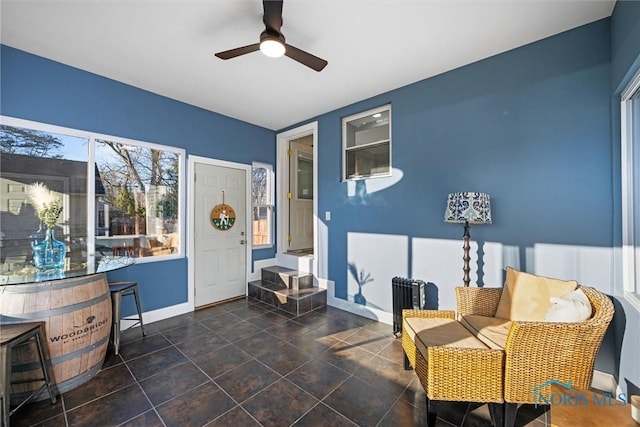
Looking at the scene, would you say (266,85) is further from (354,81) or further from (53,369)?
(53,369)

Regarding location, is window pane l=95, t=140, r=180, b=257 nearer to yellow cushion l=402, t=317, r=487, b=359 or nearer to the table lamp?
yellow cushion l=402, t=317, r=487, b=359

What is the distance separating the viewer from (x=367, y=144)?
362 cm

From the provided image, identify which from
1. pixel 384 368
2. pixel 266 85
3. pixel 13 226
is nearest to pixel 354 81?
pixel 266 85

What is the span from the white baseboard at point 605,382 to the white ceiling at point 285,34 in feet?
8.99

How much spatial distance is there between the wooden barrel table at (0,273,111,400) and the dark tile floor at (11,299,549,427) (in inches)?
6.1

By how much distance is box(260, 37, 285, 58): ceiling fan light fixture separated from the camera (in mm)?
1866

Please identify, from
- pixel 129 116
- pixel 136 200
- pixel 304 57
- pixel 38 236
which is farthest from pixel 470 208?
pixel 38 236

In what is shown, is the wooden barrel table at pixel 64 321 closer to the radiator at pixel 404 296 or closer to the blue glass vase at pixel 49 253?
the blue glass vase at pixel 49 253

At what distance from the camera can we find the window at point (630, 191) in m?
1.81

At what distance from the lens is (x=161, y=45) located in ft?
7.78

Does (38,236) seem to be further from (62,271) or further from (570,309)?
(570,309)

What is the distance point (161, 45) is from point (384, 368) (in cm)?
347

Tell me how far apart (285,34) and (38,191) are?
9.10 feet

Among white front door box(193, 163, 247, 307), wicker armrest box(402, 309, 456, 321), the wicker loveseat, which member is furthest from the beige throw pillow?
white front door box(193, 163, 247, 307)
